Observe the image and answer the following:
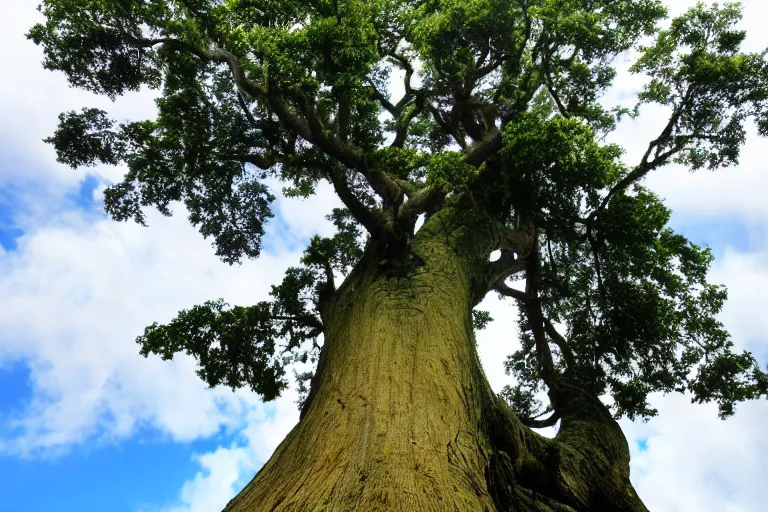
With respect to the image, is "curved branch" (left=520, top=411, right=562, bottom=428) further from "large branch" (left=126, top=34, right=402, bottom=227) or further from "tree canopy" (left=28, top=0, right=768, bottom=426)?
"large branch" (left=126, top=34, right=402, bottom=227)

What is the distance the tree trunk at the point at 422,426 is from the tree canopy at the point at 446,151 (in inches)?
29.4

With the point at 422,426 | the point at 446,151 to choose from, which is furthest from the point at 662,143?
the point at 422,426

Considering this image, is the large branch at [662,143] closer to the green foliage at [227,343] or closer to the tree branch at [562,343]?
the tree branch at [562,343]

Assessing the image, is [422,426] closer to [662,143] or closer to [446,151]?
[446,151]

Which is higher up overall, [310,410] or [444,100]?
[444,100]

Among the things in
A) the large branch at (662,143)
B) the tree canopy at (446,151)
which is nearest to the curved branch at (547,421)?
the tree canopy at (446,151)

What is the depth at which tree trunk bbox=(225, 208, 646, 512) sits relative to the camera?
3225 mm

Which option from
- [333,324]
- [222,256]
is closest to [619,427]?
[333,324]

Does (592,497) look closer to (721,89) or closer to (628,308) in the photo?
(628,308)

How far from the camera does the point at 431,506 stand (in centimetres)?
296

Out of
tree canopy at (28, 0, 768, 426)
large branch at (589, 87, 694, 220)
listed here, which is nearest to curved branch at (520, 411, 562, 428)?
tree canopy at (28, 0, 768, 426)

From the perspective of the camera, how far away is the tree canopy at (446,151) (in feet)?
23.4

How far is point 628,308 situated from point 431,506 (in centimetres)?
704

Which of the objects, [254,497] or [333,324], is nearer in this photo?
[254,497]
